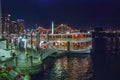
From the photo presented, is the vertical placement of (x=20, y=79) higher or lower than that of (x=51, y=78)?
higher

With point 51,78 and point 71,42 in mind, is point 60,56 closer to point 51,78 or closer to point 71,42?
point 71,42

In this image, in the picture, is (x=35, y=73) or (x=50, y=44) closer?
(x=35, y=73)

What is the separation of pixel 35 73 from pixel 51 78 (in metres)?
1.61

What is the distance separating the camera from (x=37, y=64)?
39.4 metres

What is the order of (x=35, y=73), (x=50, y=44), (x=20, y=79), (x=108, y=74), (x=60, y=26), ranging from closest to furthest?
(x=20, y=79) < (x=35, y=73) < (x=108, y=74) < (x=50, y=44) < (x=60, y=26)

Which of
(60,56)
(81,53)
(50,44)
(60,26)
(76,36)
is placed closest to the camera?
(60,56)

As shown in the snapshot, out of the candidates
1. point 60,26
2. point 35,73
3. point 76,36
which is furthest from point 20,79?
point 60,26

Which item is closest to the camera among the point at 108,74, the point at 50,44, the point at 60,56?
the point at 108,74

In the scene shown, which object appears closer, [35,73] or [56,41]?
[35,73]

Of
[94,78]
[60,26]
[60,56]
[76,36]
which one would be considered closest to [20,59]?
[94,78]

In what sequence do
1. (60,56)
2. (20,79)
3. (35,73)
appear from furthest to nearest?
(60,56) → (35,73) → (20,79)

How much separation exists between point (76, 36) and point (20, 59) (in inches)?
1958

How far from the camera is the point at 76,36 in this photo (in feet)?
292

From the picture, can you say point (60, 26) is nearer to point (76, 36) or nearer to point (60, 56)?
point (76, 36)
